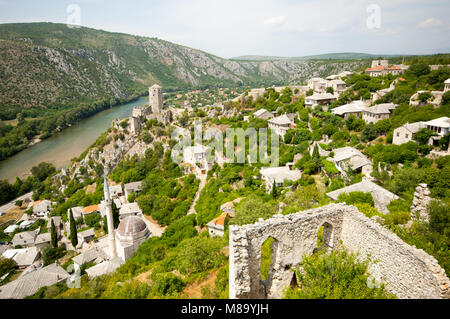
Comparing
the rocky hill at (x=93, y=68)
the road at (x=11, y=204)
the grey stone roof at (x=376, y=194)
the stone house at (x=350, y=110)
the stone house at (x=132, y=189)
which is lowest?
the road at (x=11, y=204)

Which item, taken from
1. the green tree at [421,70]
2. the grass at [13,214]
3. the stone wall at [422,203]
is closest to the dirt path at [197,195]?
the stone wall at [422,203]

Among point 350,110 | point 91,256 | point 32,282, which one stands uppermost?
point 350,110

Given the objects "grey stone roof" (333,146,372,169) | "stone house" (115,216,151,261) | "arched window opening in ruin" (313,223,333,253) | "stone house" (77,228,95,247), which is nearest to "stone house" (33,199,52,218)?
"stone house" (77,228,95,247)

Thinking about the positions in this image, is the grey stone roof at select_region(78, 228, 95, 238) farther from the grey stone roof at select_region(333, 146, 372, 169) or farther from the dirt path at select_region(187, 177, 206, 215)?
the grey stone roof at select_region(333, 146, 372, 169)

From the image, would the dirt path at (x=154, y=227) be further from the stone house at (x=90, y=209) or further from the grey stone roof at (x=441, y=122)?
the grey stone roof at (x=441, y=122)

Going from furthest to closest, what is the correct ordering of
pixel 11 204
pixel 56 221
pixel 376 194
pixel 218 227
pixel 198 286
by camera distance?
pixel 11 204 < pixel 56 221 < pixel 218 227 < pixel 376 194 < pixel 198 286

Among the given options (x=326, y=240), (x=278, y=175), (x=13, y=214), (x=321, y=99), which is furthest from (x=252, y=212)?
(x=13, y=214)

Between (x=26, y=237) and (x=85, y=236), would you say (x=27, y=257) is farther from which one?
(x=85, y=236)
